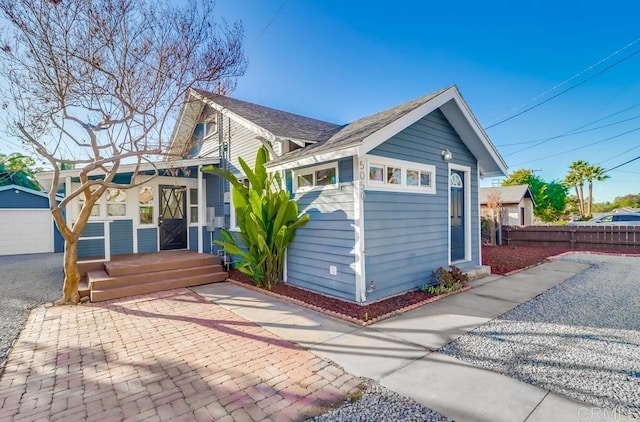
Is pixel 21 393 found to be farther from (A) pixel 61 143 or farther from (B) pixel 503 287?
(B) pixel 503 287

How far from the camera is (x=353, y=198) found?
5367mm

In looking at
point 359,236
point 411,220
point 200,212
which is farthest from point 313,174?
point 200,212

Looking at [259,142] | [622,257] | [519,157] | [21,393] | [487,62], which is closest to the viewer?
[21,393]

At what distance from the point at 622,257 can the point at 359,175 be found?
11.3 m

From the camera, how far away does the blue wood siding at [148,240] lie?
8.88 meters

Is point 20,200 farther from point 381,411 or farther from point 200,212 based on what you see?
point 381,411

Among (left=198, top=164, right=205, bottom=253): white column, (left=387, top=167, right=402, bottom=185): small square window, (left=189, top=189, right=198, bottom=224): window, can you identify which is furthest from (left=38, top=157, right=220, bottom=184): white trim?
(left=387, top=167, right=402, bottom=185): small square window

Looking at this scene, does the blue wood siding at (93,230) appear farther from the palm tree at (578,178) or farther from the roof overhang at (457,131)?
the palm tree at (578,178)

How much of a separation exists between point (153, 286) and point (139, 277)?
368 mm

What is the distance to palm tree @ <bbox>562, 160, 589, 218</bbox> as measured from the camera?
3341 centimetres

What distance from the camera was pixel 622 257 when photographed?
33.4 feet

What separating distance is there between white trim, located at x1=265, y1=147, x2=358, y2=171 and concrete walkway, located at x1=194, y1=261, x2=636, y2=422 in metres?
2.78

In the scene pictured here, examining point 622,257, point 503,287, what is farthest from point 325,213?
point 622,257

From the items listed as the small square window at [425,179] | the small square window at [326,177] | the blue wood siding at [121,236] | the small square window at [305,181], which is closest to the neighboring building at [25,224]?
the blue wood siding at [121,236]
